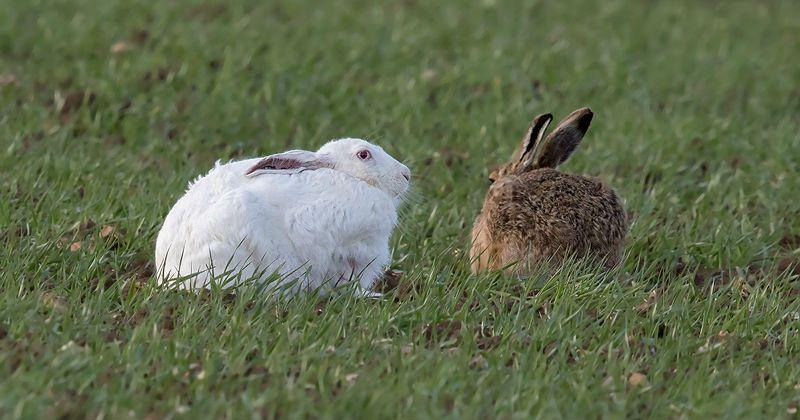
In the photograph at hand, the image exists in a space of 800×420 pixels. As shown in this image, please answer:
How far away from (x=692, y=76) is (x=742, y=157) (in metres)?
1.87

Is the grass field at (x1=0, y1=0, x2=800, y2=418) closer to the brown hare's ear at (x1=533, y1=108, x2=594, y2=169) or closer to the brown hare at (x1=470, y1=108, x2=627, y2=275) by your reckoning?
the brown hare at (x1=470, y1=108, x2=627, y2=275)

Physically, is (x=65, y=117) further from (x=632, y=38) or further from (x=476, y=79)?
(x=632, y=38)

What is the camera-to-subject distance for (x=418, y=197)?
23.2 feet

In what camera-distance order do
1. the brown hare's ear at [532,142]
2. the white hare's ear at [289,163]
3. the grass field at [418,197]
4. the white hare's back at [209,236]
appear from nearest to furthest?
the grass field at [418,197] < the white hare's back at [209,236] < the white hare's ear at [289,163] < the brown hare's ear at [532,142]

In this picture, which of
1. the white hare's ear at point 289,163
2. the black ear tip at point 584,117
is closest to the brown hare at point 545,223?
the black ear tip at point 584,117

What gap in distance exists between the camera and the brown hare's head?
260 inches

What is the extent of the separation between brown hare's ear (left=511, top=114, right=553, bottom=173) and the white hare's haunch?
1.20m

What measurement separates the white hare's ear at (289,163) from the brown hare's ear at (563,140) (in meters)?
1.43

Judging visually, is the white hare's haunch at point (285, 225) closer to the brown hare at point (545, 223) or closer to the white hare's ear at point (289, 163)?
the white hare's ear at point (289, 163)

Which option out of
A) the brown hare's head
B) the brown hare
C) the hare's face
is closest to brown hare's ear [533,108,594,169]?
the brown hare's head

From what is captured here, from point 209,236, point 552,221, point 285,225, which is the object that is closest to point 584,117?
point 552,221

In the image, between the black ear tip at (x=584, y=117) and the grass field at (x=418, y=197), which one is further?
the black ear tip at (x=584, y=117)

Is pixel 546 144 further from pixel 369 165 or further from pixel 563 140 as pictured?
pixel 369 165

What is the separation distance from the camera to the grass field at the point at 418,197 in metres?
4.53
